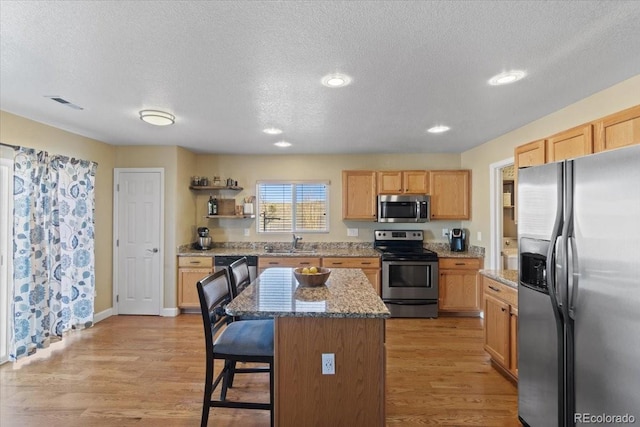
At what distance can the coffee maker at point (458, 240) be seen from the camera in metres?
4.84

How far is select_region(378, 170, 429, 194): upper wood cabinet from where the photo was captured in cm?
487

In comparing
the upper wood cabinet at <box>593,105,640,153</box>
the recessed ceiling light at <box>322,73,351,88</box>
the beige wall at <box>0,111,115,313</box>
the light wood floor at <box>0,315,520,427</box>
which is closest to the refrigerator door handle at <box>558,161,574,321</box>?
the upper wood cabinet at <box>593,105,640,153</box>

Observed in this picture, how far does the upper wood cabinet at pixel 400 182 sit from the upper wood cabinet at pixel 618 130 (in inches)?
110

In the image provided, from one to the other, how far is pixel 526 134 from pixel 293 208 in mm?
3273

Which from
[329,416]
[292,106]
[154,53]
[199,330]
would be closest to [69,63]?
[154,53]

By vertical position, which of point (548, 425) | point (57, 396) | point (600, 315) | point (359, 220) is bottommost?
point (57, 396)

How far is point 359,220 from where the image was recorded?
16.7 feet

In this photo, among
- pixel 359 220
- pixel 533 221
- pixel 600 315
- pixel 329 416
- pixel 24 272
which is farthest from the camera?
pixel 359 220

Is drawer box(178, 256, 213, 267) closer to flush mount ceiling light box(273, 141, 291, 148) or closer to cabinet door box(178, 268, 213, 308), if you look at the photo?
cabinet door box(178, 268, 213, 308)

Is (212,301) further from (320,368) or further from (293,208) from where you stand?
(293,208)

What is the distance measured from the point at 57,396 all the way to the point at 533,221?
12.2ft

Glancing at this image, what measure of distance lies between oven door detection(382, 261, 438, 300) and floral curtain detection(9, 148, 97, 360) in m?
3.84

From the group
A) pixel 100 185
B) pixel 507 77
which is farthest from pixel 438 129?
pixel 100 185

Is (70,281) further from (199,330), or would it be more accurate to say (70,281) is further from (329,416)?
(329,416)
